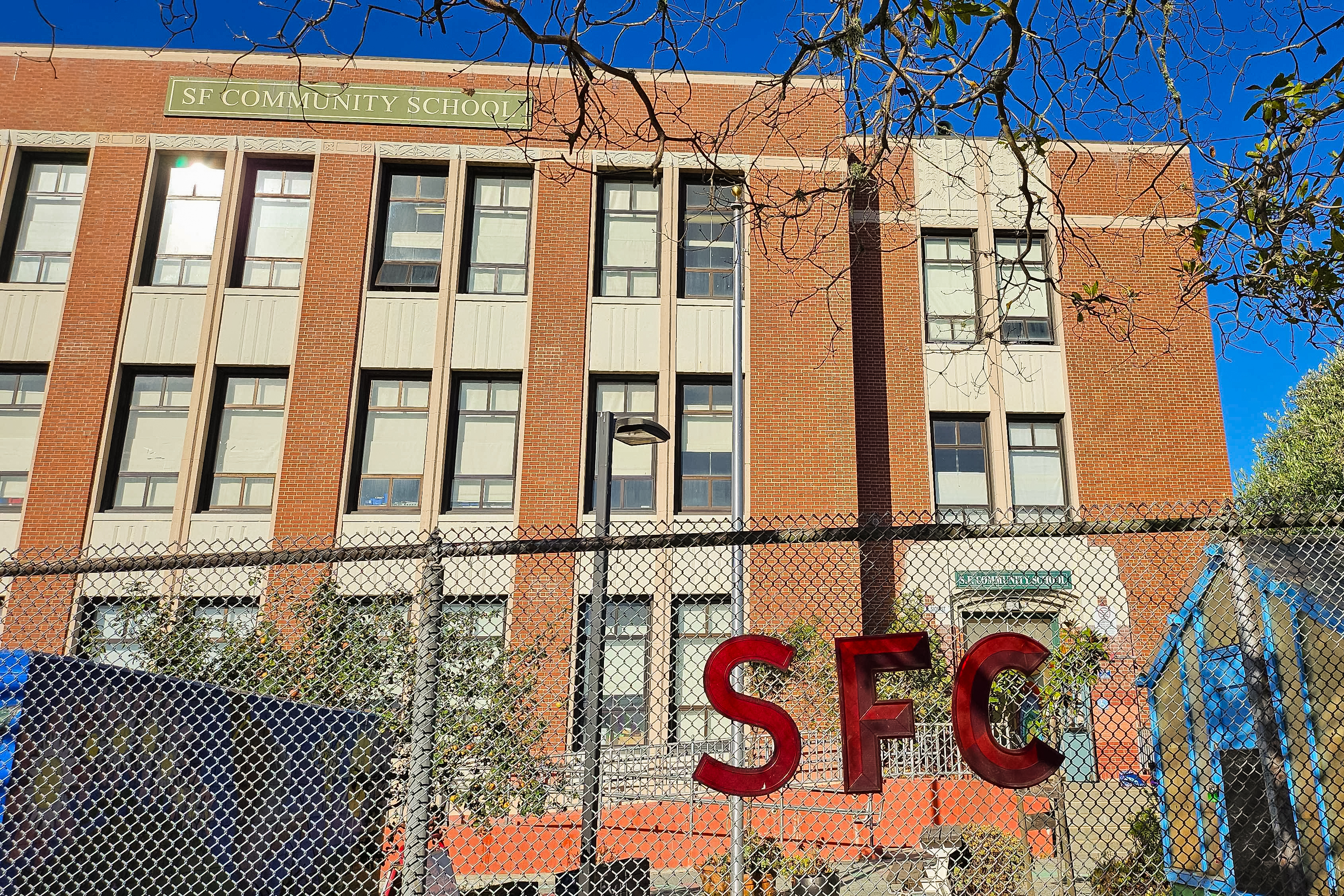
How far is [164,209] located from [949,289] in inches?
650

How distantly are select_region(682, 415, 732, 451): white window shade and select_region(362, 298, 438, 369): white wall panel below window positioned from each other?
5168 millimetres

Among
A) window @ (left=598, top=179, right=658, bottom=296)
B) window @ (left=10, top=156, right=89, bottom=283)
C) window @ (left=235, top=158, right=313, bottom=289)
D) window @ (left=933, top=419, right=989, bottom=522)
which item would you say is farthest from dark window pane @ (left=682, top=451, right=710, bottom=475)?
window @ (left=10, top=156, right=89, bottom=283)

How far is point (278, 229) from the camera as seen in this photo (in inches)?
774

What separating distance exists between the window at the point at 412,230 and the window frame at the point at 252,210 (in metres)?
1.45

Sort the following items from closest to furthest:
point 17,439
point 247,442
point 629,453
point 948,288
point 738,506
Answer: point 738,506, point 17,439, point 247,442, point 629,453, point 948,288

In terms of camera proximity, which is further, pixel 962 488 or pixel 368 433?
pixel 962 488

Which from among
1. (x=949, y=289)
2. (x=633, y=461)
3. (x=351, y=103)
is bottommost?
(x=633, y=461)

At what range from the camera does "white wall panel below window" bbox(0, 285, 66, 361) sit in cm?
1827

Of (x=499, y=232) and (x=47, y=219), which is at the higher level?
(x=499, y=232)

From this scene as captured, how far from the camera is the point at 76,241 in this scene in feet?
61.5

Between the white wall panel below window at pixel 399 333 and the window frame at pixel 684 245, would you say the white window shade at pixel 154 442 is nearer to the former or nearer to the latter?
the white wall panel below window at pixel 399 333

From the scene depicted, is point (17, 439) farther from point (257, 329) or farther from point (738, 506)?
point (738, 506)

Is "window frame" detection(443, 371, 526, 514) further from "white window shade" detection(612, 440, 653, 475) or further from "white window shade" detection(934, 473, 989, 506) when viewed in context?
"white window shade" detection(934, 473, 989, 506)

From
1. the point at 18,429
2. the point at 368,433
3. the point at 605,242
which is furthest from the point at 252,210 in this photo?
the point at 605,242
